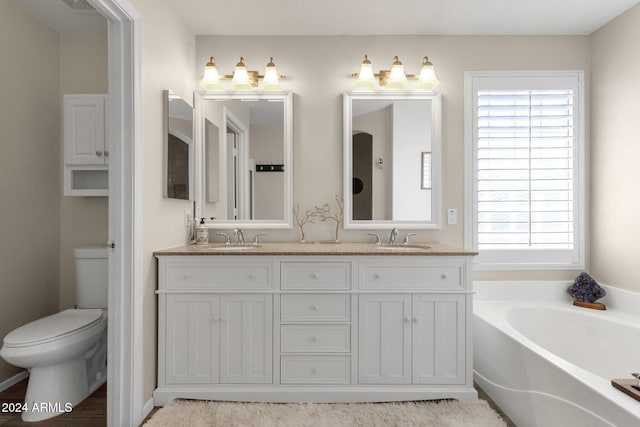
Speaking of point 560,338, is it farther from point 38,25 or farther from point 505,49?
point 38,25

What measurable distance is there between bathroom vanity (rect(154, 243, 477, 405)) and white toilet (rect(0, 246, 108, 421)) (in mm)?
497

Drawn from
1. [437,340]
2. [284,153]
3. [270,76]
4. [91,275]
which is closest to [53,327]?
[91,275]

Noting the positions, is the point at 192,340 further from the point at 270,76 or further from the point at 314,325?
the point at 270,76

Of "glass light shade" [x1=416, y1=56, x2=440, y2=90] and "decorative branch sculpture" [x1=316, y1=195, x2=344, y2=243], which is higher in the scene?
Answer: "glass light shade" [x1=416, y1=56, x2=440, y2=90]

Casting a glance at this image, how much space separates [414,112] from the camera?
2.64 m

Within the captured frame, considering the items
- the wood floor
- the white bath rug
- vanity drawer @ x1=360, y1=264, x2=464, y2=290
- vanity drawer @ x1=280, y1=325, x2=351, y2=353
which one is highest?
vanity drawer @ x1=360, y1=264, x2=464, y2=290

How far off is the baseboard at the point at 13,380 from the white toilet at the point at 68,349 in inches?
18.5

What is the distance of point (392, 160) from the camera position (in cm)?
263

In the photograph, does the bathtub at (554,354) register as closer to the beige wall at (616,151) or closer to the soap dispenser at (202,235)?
the beige wall at (616,151)

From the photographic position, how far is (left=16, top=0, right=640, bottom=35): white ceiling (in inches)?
89.8

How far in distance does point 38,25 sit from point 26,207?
49.5 inches

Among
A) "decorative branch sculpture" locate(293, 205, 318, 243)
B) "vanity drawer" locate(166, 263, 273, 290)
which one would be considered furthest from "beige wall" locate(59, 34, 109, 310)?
"decorative branch sculpture" locate(293, 205, 318, 243)

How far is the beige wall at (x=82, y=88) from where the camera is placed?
266 centimetres

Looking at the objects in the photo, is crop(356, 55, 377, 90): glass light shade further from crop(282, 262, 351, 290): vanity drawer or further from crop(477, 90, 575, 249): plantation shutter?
crop(282, 262, 351, 290): vanity drawer
